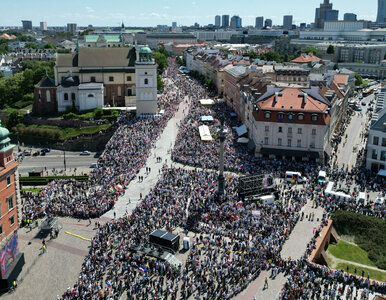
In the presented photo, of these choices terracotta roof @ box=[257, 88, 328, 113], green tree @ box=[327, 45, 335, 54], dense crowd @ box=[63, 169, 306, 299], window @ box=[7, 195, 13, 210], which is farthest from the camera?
green tree @ box=[327, 45, 335, 54]

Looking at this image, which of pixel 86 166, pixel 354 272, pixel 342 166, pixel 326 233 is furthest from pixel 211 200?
pixel 86 166

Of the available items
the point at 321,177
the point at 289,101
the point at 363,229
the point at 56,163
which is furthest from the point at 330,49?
the point at 363,229

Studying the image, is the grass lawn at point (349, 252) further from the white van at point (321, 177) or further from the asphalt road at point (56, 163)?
the asphalt road at point (56, 163)

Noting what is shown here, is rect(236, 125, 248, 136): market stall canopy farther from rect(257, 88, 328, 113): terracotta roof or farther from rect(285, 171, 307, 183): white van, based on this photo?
rect(285, 171, 307, 183): white van

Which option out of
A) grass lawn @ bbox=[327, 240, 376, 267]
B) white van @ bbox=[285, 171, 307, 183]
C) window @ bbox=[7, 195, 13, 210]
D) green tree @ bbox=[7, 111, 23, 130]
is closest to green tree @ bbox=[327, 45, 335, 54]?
green tree @ bbox=[7, 111, 23, 130]

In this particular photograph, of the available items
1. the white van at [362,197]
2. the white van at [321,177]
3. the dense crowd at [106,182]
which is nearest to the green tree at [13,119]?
the dense crowd at [106,182]

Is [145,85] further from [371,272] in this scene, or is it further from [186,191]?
[371,272]

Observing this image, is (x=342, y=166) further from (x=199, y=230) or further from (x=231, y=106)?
(x=231, y=106)
